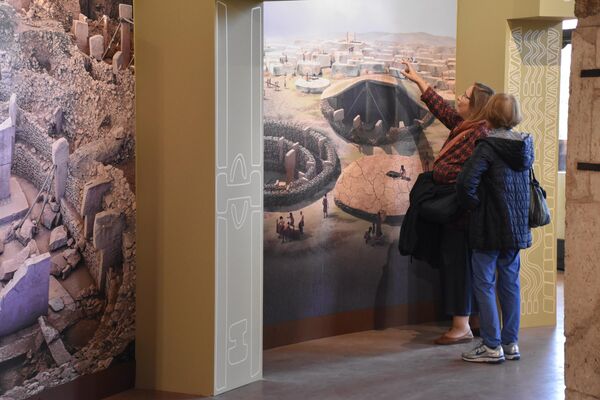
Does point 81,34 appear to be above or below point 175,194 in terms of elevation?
above

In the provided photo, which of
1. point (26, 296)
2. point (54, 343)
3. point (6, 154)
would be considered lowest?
point (54, 343)

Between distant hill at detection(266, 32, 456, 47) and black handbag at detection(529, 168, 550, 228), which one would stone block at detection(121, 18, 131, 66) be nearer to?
distant hill at detection(266, 32, 456, 47)

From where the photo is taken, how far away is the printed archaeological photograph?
6199 mm

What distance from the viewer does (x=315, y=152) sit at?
6.38 m

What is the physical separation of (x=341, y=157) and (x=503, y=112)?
125cm

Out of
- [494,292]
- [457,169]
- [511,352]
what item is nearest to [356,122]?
[457,169]

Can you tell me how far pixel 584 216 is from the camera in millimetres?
3459

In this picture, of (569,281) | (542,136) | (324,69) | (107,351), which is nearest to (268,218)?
(324,69)

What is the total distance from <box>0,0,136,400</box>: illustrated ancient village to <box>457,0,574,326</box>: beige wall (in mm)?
2654

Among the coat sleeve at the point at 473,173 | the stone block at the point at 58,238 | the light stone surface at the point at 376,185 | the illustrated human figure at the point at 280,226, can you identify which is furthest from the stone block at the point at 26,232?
the light stone surface at the point at 376,185

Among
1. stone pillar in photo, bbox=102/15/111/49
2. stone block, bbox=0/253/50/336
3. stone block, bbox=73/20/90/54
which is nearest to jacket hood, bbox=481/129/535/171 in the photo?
stone pillar in photo, bbox=102/15/111/49

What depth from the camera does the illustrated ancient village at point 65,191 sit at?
4.27 meters

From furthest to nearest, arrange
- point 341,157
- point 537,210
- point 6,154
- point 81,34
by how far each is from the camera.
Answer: point 341,157, point 537,210, point 81,34, point 6,154

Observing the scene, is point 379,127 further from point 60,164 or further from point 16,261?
point 16,261
